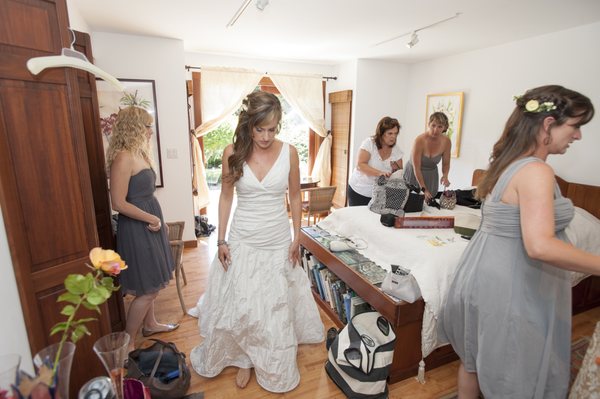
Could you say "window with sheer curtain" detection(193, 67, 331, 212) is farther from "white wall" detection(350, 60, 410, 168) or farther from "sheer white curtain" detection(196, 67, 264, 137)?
"white wall" detection(350, 60, 410, 168)

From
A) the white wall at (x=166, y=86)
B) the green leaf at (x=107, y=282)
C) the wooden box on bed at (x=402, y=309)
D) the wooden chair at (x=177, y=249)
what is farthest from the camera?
the white wall at (x=166, y=86)

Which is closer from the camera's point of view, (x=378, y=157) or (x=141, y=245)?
(x=141, y=245)

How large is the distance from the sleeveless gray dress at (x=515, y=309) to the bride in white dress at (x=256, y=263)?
0.91 metres

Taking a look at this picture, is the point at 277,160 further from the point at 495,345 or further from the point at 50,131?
the point at 495,345

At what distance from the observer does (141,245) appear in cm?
188

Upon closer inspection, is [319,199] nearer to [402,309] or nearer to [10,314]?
[402,309]

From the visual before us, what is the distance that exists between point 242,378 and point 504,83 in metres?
3.78

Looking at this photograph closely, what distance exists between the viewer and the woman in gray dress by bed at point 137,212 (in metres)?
1.76

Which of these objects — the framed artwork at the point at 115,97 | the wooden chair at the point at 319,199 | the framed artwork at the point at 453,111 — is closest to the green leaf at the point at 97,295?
the framed artwork at the point at 115,97

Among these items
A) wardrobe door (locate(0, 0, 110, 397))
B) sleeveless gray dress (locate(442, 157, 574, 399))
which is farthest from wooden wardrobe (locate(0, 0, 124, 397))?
sleeveless gray dress (locate(442, 157, 574, 399))

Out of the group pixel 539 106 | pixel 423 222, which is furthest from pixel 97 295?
pixel 423 222

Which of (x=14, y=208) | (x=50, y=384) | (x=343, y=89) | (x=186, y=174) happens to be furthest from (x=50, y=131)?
(x=343, y=89)

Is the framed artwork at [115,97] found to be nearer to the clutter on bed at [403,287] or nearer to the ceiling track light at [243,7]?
the ceiling track light at [243,7]

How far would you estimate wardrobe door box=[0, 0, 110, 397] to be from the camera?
946 millimetres
